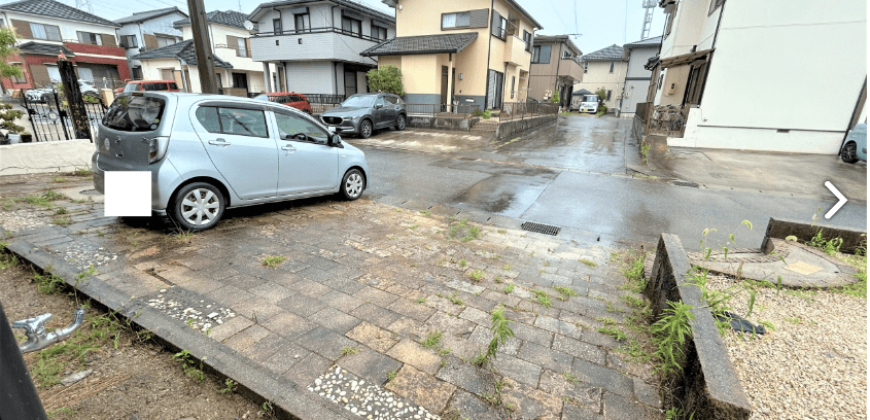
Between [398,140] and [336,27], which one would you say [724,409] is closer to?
[398,140]

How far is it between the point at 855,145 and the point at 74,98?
20.1 meters

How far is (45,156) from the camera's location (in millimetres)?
7074

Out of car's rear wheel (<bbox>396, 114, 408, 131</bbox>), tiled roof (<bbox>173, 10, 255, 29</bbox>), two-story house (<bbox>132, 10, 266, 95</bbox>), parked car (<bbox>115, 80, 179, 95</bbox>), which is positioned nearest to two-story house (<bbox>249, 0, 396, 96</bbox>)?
parked car (<bbox>115, 80, 179, 95</bbox>)

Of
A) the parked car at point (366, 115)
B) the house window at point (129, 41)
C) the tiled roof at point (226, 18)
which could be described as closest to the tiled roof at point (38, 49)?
the house window at point (129, 41)

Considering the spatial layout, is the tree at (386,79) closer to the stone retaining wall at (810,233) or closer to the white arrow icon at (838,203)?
the white arrow icon at (838,203)

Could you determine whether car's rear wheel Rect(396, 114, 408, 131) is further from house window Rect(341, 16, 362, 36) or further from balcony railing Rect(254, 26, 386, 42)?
house window Rect(341, 16, 362, 36)

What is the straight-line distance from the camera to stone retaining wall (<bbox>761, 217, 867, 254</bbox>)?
417cm

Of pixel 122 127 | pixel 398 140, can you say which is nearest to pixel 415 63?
pixel 398 140

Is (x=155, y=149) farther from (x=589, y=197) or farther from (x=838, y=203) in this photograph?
(x=838, y=203)

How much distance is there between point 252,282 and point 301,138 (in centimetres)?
265

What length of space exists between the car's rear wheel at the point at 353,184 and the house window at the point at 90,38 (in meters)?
41.3

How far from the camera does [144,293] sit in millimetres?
3049

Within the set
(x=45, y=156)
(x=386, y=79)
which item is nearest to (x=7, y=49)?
(x=45, y=156)

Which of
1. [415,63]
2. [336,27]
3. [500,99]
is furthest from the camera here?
[500,99]
